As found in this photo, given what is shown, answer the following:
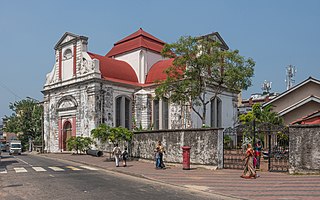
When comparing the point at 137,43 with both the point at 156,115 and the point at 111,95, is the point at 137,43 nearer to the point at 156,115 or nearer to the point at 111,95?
the point at 111,95

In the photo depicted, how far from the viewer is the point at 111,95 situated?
35844 mm

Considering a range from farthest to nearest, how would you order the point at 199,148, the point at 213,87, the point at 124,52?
the point at 124,52
the point at 213,87
the point at 199,148

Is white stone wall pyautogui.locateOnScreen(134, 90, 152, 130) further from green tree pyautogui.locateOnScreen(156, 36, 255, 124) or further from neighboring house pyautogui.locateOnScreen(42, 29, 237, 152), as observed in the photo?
green tree pyautogui.locateOnScreen(156, 36, 255, 124)

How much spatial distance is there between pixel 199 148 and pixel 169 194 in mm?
8590

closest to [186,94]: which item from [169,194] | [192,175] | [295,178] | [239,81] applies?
[239,81]

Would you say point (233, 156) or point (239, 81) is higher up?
point (239, 81)

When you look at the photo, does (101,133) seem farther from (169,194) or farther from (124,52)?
(124,52)

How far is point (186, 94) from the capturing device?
28828 millimetres

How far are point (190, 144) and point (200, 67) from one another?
8.20m

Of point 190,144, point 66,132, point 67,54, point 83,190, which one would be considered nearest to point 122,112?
point 66,132

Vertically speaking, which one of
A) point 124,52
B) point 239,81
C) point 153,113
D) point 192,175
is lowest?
point 192,175

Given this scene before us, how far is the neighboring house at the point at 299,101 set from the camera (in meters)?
26.9

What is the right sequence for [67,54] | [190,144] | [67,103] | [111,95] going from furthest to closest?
[67,54], [67,103], [111,95], [190,144]

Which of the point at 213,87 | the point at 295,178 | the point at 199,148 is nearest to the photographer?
the point at 295,178
